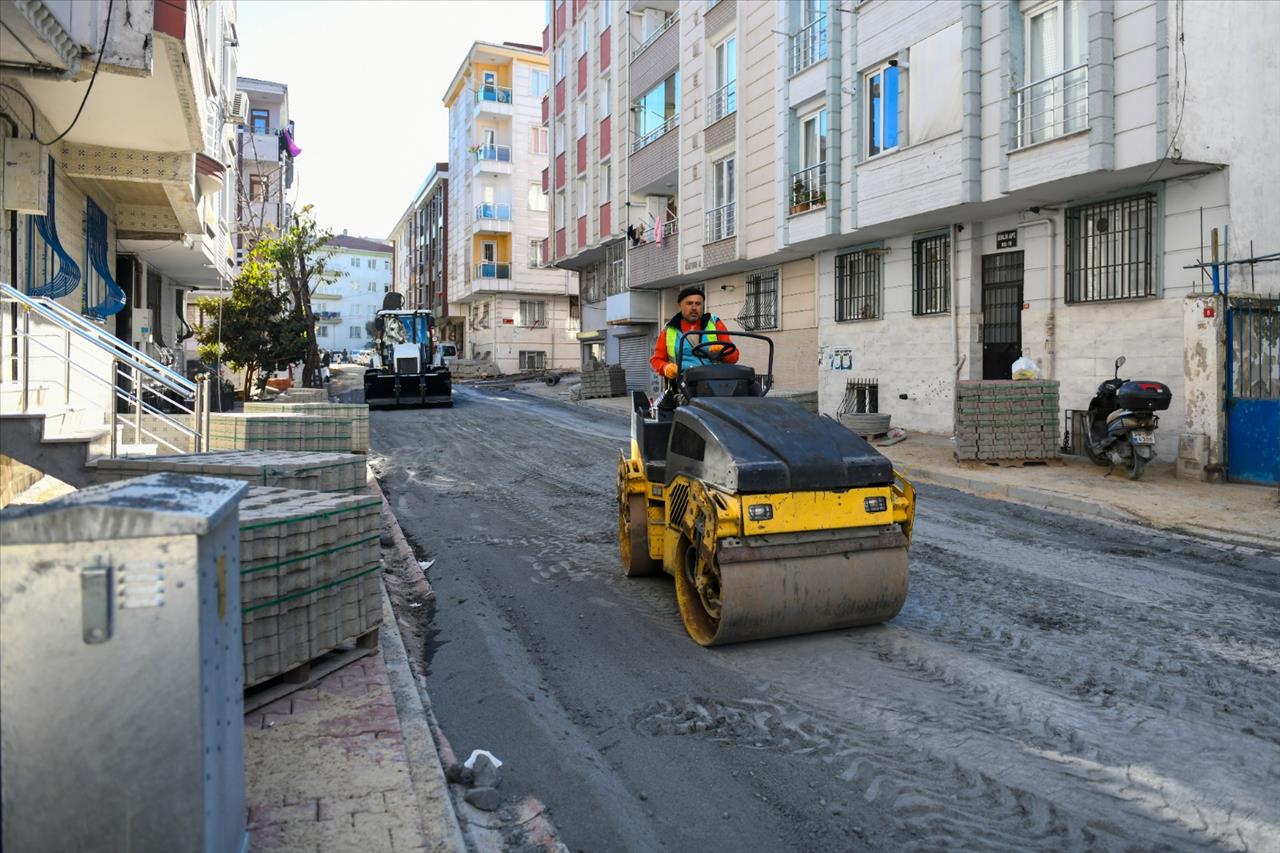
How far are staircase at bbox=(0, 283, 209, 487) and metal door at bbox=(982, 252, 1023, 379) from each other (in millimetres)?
13029

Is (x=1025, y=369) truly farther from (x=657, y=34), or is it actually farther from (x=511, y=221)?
(x=511, y=221)

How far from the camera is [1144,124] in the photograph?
12508 millimetres

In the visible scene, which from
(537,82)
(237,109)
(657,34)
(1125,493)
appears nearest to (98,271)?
(237,109)

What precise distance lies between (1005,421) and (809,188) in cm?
901

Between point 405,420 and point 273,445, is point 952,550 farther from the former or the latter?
point 405,420

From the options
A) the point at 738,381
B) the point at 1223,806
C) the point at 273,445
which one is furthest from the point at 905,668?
the point at 273,445

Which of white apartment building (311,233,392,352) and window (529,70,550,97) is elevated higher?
window (529,70,550,97)

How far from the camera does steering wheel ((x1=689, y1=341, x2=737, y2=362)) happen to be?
7.03 meters

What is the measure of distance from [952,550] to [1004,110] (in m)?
9.75

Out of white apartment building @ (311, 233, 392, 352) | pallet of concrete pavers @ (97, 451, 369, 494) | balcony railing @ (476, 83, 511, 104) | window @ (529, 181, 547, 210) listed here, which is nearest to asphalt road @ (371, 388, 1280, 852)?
pallet of concrete pavers @ (97, 451, 369, 494)

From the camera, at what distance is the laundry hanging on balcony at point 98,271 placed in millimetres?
14758

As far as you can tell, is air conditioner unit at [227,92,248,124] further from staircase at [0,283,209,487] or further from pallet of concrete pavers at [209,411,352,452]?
staircase at [0,283,209,487]

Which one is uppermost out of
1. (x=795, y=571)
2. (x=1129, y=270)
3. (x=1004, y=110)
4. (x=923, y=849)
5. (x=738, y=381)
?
(x=1004, y=110)

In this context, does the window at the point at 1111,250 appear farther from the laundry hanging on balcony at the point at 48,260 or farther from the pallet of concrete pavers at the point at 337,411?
the laundry hanging on balcony at the point at 48,260
